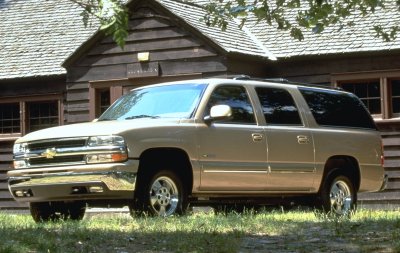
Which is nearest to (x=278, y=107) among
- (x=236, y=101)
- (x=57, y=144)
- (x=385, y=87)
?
(x=236, y=101)

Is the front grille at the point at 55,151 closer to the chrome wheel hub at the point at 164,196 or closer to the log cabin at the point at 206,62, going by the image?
the chrome wheel hub at the point at 164,196

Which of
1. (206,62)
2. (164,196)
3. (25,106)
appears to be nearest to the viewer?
(164,196)

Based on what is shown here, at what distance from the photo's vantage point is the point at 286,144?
39.6 feet

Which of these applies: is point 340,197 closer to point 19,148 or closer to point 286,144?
point 286,144

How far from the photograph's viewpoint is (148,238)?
8.09 meters

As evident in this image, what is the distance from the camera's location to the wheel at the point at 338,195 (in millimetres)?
12516

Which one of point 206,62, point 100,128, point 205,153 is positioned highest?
point 206,62

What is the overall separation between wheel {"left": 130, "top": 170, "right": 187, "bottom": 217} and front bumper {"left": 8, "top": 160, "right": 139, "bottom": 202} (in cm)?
19

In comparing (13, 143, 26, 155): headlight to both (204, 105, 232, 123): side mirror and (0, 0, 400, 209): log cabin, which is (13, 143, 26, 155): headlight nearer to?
(204, 105, 232, 123): side mirror

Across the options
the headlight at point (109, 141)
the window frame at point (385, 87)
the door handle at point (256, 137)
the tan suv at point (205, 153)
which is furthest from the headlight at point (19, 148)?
the window frame at point (385, 87)

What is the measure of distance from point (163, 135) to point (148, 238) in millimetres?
2752

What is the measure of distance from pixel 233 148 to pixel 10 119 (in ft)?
35.5

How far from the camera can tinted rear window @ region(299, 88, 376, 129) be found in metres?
12.8

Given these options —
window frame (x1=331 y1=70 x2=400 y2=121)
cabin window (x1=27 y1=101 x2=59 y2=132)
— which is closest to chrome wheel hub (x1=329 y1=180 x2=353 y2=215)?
window frame (x1=331 y1=70 x2=400 y2=121)
